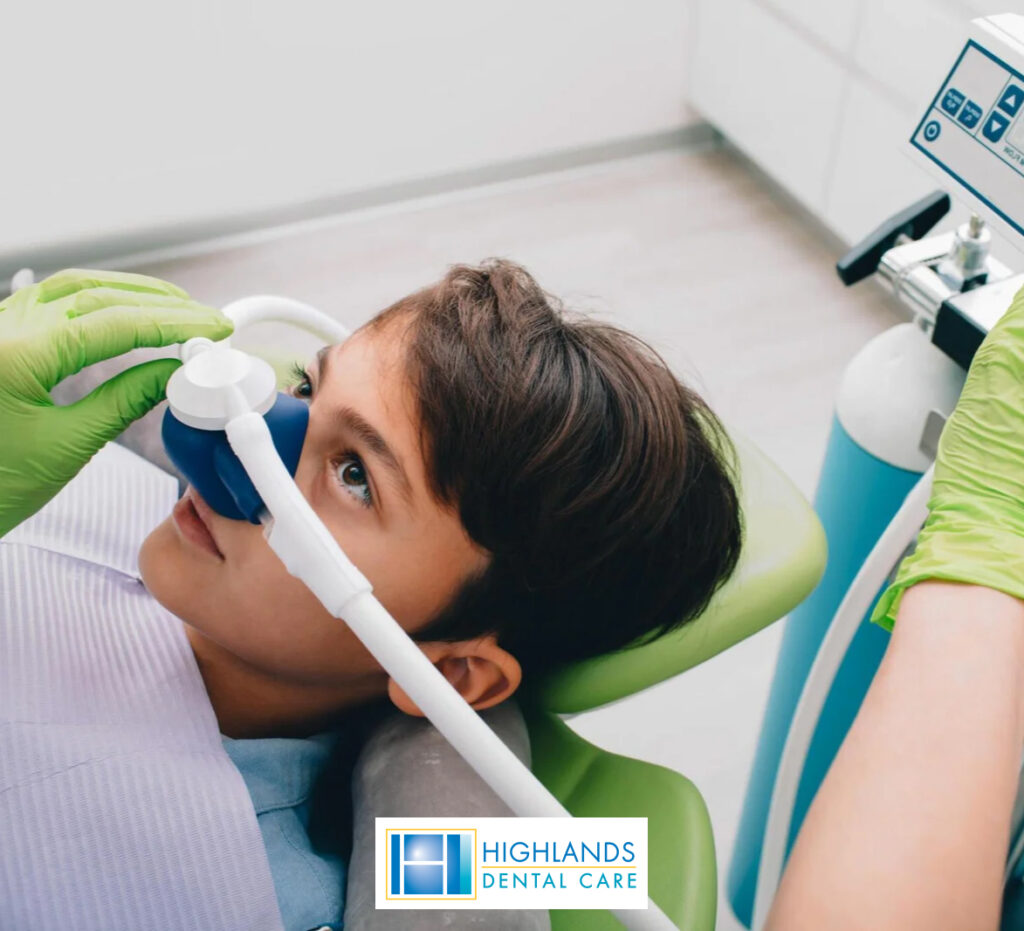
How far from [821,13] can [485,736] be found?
248 cm

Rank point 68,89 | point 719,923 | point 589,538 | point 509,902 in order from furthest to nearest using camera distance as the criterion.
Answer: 1. point 68,89
2. point 719,923
3. point 589,538
4. point 509,902

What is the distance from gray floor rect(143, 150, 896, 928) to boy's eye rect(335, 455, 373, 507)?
4.62 feet

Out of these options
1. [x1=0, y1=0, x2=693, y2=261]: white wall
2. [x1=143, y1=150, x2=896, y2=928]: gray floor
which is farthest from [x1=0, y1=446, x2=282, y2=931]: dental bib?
[x1=0, y1=0, x2=693, y2=261]: white wall

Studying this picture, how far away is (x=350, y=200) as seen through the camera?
3006mm

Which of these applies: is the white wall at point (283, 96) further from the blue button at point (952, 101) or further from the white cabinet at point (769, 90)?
the blue button at point (952, 101)

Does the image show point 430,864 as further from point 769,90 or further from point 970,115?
point 769,90

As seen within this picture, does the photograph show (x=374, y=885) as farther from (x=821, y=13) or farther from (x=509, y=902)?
(x=821, y=13)

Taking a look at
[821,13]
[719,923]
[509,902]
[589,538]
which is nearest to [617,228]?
[821,13]

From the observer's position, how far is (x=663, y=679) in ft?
3.23

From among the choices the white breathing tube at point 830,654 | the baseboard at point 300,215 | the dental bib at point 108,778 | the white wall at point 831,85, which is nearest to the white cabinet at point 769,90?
the white wall at point 831,85

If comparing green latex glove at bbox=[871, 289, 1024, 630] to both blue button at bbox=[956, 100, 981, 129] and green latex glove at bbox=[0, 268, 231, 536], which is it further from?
green latex glove at bbox=[0, 268, 231, 536]

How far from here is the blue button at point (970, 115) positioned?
90cm

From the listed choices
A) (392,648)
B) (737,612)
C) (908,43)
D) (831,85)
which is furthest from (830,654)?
(831,85)

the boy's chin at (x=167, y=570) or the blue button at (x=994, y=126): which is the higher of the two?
the blue button at (x=994, y=126)
